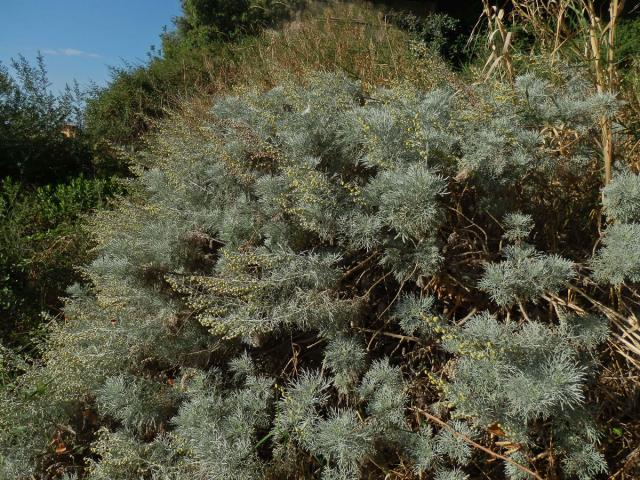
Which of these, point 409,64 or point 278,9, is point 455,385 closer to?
point 409,64

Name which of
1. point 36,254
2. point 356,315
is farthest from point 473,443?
point 36,254

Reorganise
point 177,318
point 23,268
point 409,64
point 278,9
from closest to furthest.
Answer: point 177,318 → point 23,268 → point 409,64 → point 278,9

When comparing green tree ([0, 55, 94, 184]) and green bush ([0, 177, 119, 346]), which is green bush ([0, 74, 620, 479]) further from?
green tree ([0, 55, 94, 184])

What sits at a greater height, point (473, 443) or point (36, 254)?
point (36, 254)

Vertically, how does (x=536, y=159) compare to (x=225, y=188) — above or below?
below

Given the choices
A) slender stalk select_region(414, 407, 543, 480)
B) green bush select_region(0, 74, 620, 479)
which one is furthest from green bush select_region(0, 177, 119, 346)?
slender stalk select_region(414, 407, 543, 480)

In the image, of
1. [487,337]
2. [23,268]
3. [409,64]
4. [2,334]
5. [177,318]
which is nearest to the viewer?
[487,337]

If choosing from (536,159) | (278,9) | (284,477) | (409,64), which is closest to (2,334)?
(284,477)

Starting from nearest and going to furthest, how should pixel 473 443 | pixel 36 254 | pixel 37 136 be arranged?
1. pixel 473 443
2. pixel 36 254
3. pixel 37 136

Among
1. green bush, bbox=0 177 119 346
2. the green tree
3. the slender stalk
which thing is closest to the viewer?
the slender stalk

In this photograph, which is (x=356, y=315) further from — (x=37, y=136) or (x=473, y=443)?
(x=37, y=136)

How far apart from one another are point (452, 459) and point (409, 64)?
11.5 feet

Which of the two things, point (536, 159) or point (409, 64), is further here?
point (409, 64)

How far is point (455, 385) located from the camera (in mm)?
1785
